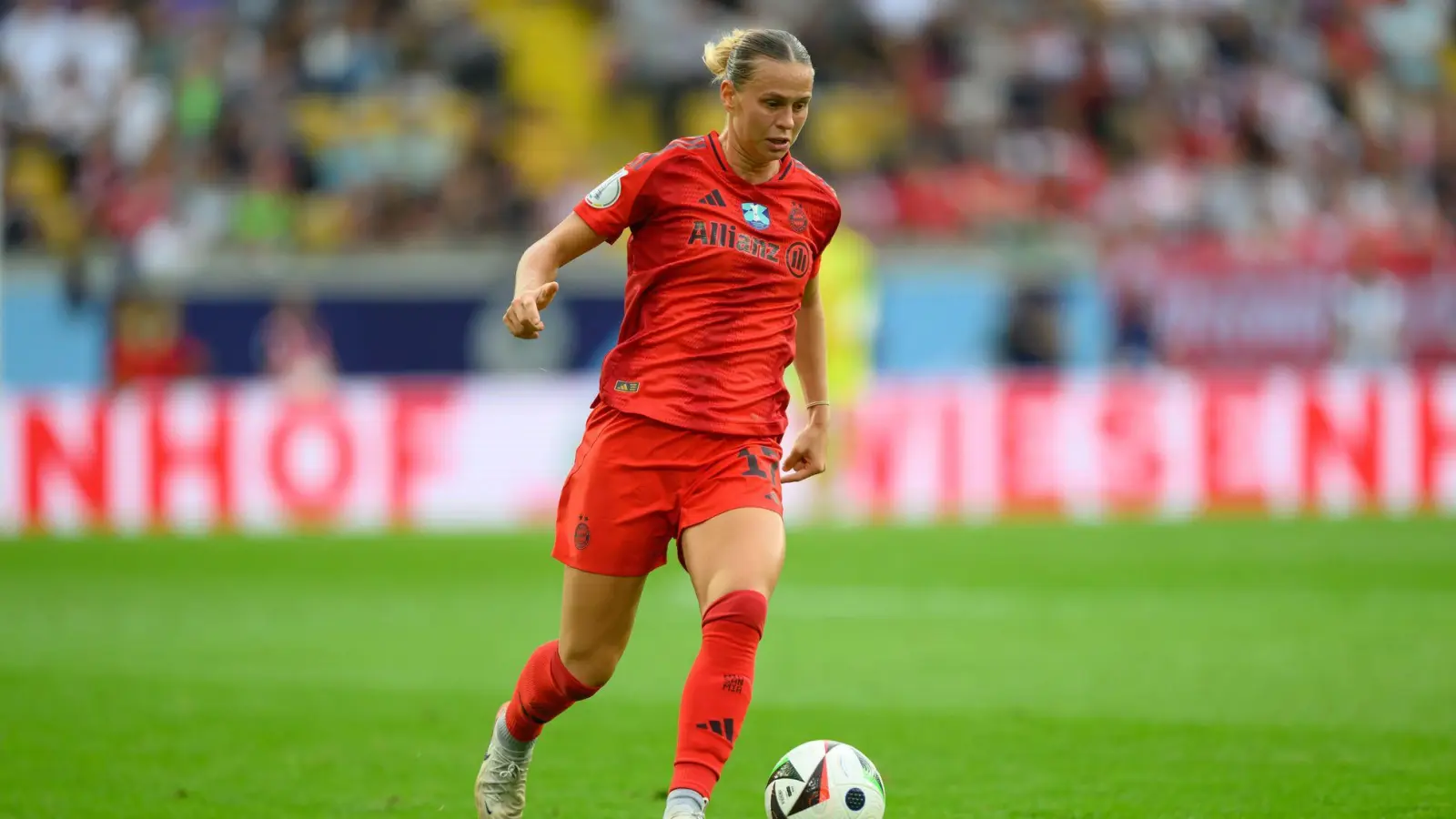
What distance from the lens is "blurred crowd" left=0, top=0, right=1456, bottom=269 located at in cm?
1967

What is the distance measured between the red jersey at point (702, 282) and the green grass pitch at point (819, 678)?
1.46 metres

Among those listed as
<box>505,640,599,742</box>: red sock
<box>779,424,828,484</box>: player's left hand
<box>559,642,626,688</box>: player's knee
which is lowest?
<box>505,640,599,742</box>: red sock

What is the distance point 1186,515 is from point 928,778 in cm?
1112

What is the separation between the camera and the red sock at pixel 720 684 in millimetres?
4809

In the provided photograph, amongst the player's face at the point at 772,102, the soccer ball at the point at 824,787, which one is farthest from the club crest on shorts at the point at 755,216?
the soccer ball at the point at 824,787

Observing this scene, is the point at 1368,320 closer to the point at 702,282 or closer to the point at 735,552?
the point at 702,282

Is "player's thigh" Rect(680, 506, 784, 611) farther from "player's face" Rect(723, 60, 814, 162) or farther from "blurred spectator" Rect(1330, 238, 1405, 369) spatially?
Answer: "blurred spectator" Rect(1330, 238, 1405, 369)

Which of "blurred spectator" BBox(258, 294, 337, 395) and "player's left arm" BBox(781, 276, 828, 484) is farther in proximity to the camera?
"blurred spectator" BBox(258, 294, 337, 395)

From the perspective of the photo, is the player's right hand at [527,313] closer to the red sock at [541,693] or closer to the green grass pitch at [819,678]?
the red sock at [541,693]

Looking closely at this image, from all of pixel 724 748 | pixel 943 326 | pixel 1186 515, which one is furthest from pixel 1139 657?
pixel 943 326

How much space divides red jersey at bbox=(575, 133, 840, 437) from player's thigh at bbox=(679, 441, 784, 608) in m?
0.12

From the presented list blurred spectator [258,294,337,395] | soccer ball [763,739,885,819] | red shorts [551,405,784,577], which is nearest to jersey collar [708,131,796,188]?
red shorts [551,405,784,577]

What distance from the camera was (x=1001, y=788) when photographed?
622 centimetres

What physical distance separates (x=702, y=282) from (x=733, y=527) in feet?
2.36
